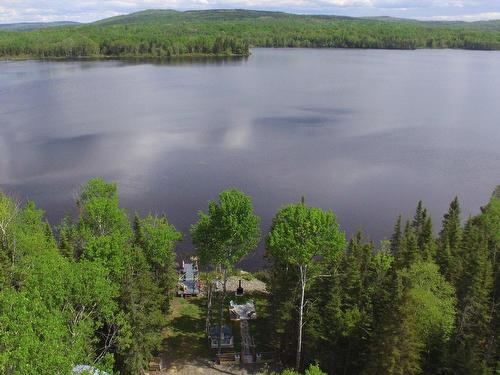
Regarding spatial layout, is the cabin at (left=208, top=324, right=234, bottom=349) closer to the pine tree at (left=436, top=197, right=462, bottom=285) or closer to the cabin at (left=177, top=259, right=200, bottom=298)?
the cabin at (left=177, top=259, right=200, bottom=298)

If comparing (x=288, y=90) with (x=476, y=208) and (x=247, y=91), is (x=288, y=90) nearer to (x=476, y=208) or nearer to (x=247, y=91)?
(x=247, y=91)

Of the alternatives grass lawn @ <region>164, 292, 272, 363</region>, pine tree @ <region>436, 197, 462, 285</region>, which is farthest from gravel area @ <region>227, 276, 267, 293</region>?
pine tree @ <region>436, 197, 462, 285</region>

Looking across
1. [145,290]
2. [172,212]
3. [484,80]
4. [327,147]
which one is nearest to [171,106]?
[327,147]

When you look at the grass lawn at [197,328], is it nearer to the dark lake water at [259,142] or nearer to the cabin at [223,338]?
the cabin at [223,338]

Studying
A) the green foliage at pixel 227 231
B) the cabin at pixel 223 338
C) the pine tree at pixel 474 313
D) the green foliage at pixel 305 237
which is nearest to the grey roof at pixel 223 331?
the cabin at pixel 223 338

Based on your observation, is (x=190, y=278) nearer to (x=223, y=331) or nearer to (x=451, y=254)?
(x=223, y=331)

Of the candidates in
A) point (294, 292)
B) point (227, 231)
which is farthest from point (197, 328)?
point (227, 231)
